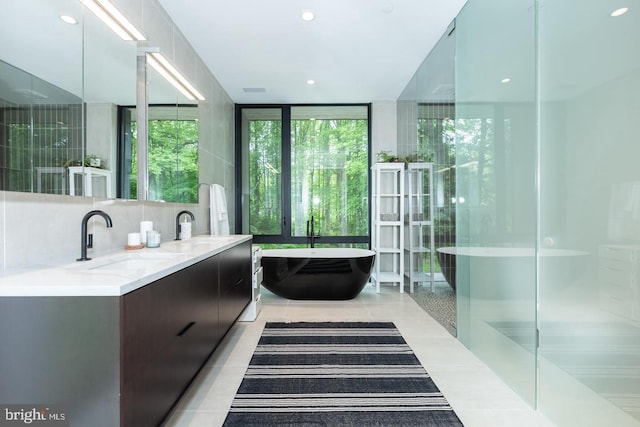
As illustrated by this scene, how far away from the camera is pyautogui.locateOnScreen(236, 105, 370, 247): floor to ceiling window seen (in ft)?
17.4

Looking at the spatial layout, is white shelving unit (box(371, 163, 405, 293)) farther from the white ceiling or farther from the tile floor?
the white ceiling

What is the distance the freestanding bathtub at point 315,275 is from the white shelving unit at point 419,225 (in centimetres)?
52

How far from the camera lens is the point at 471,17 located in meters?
2.67

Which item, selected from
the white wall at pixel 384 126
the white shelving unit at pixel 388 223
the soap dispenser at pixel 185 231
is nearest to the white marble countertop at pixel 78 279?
the soap dispenser at pixel 185 231

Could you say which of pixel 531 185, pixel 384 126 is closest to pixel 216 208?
pixel 384 126

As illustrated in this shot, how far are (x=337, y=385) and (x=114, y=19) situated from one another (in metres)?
2.52

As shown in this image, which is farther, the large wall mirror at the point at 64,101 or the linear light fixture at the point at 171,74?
the linear light fixture at the point at 171,74

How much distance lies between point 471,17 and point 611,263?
6.76 feet

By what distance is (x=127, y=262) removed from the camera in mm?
1844

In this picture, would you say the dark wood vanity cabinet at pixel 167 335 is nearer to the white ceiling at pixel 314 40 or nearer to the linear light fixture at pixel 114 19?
the linear light fixture at pixel 114 19

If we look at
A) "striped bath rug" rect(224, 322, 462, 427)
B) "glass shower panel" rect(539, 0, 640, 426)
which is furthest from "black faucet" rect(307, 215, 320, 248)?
"glass shower panel" rect(539, 0, 640, 426)

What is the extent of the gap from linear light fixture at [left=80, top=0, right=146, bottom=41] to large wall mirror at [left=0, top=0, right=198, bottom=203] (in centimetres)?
4

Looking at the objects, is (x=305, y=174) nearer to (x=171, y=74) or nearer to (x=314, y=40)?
(x=314, y=40)

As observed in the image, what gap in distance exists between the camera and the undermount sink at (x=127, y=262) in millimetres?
1535
